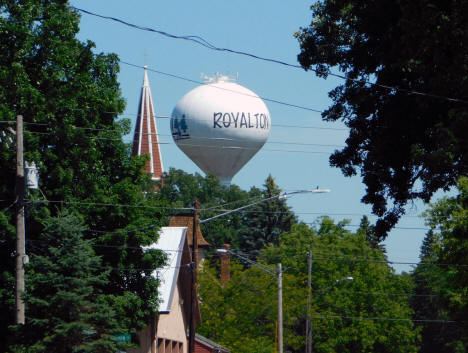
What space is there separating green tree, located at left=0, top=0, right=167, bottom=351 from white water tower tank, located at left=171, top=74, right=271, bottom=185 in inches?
2521

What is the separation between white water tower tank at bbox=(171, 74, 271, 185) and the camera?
101 metres

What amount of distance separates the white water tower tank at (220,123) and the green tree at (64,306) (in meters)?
75.4

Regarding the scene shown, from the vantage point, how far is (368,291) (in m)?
78.2

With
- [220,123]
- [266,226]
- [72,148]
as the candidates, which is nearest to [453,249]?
[72,148]

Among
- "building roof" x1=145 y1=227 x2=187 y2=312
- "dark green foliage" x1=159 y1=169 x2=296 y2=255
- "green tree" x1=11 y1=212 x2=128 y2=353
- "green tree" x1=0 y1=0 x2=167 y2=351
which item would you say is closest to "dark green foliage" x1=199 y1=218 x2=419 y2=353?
"building roof" x1=145 y1=227 x2=187 y2=312

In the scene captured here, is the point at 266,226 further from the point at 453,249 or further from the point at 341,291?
the point at 453,249

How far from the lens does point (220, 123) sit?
102 metres

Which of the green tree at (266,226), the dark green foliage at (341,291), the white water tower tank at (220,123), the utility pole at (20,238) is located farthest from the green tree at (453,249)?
the green tree at (266,226)

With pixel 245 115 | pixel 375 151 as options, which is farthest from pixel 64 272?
pixel 245 115

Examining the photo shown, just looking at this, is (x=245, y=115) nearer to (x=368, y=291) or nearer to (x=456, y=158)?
(x=368, y=291)

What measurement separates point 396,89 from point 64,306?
29.6 feet

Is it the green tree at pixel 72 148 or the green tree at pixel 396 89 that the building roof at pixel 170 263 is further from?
the green tree at pixel 396 89

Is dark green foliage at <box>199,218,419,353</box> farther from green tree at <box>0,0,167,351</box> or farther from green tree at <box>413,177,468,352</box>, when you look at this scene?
green tree at <box>0,0,167,351</box>

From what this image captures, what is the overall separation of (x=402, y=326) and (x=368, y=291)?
4138 mm
